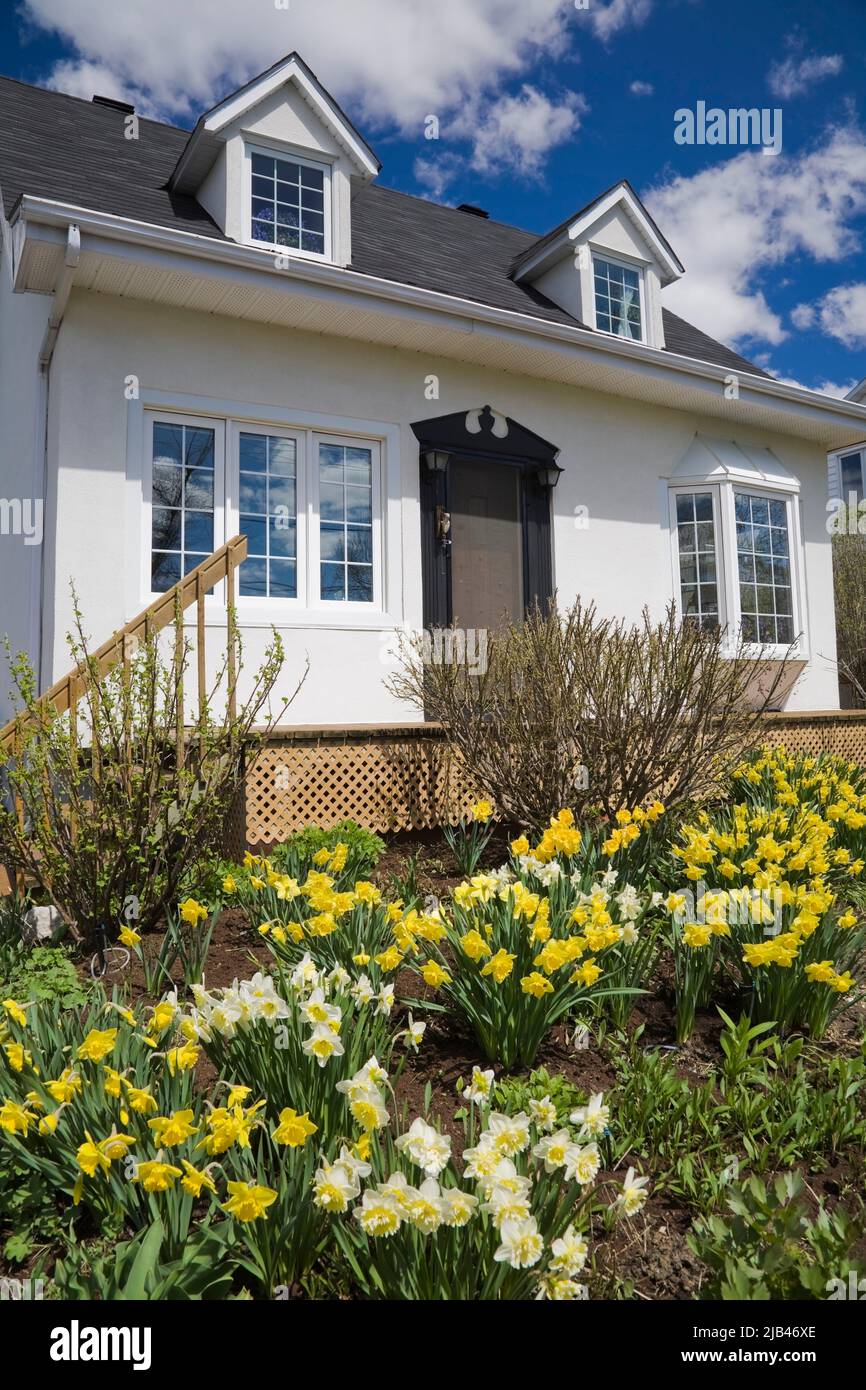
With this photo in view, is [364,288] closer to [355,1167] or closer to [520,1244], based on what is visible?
[355,1167]

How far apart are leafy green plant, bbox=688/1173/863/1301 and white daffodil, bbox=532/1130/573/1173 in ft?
1.19

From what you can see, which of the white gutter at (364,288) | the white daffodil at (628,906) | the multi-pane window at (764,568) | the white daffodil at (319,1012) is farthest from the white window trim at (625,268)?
the white daffodil at (319,1012)

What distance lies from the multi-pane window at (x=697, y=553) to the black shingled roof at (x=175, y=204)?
2087 millimetres

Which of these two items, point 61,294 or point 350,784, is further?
point 61,294

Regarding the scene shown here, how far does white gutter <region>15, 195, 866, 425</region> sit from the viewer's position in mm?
5824

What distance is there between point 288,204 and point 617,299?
12.8 feet

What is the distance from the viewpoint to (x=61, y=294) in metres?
6.18

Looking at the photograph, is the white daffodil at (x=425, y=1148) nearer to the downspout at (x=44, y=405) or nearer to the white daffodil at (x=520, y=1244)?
the white daffodil at (x=520, y=1244)

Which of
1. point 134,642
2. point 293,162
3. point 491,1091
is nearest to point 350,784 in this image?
point 134,642

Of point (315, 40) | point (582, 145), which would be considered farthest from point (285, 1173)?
point (582, 145)

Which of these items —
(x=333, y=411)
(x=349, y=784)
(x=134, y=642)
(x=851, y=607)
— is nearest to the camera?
(x=134, y=642)

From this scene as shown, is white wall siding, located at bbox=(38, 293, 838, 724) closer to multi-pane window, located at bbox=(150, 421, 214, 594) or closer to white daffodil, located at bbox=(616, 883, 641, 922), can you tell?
multi-pane window, located at bbox=(150, 421, 214, 594)

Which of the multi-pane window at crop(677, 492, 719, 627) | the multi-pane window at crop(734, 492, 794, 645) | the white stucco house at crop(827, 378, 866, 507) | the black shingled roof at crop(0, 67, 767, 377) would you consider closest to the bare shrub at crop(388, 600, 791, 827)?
the black shingled roof at crop(0, 67, 767, 377)
